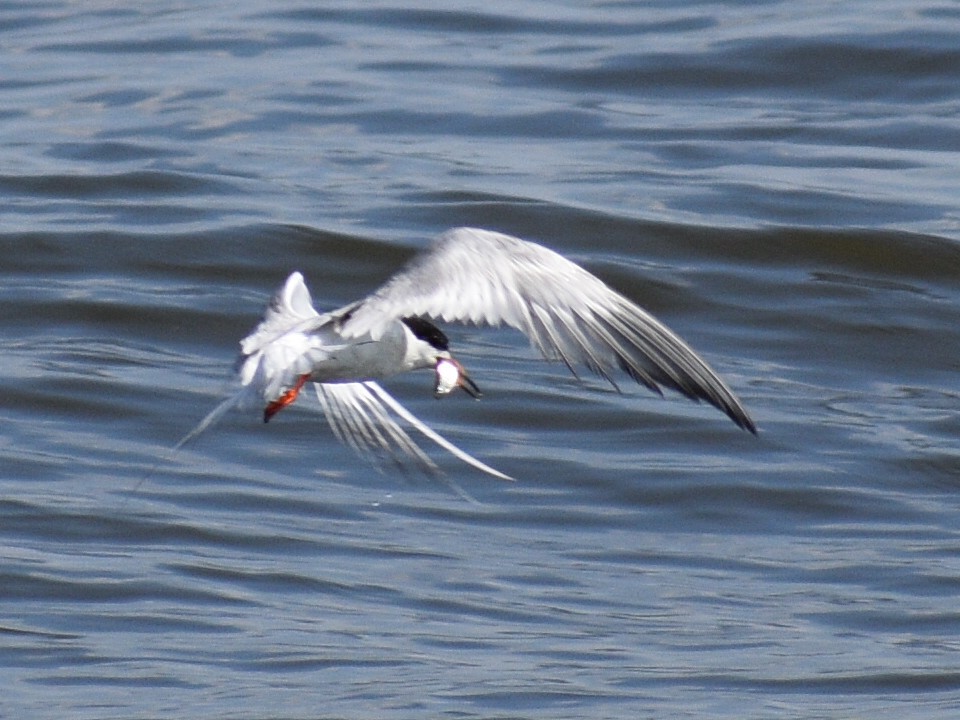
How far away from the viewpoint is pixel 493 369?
10102 mm

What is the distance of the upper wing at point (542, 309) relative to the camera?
504 centimetres

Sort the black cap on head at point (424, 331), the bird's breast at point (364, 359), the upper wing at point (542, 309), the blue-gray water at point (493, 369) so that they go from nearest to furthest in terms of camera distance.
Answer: the upper wing at point (542, 309), the bird's breast at point (364, 359), the black cap on head at point (424, 331), the blue-gray water at point (493, 369)

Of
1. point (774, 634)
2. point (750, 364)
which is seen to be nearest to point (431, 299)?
point (774, 634)

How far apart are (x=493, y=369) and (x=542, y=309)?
4.92 m

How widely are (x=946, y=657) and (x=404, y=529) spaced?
232 cm

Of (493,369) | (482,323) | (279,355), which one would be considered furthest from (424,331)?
(493,369)

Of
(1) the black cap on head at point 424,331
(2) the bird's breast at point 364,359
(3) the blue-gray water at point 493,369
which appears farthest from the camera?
(3) the blue-gray water at point 493,369

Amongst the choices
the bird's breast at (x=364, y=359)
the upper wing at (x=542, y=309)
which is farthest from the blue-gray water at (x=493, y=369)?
the upper wing at (x=542, y=309)

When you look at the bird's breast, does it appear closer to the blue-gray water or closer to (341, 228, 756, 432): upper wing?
(341, 228, 756, 432): upper wing

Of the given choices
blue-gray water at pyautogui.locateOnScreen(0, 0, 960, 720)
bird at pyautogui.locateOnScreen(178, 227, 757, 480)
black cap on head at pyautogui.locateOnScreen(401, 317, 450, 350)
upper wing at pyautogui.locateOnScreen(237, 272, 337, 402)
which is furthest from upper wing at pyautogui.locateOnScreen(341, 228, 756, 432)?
blue-gray water at pyautogui.locateOnScreen(0, 0, 960, 720)

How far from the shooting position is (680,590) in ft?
23.6

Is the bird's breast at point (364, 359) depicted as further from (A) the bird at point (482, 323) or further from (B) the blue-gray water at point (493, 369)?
(B) the blue-gray water at point (493, 369)

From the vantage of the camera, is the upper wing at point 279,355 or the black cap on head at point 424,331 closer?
the upper wing at point 279,355

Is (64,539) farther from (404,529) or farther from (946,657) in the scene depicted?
(946,657)
